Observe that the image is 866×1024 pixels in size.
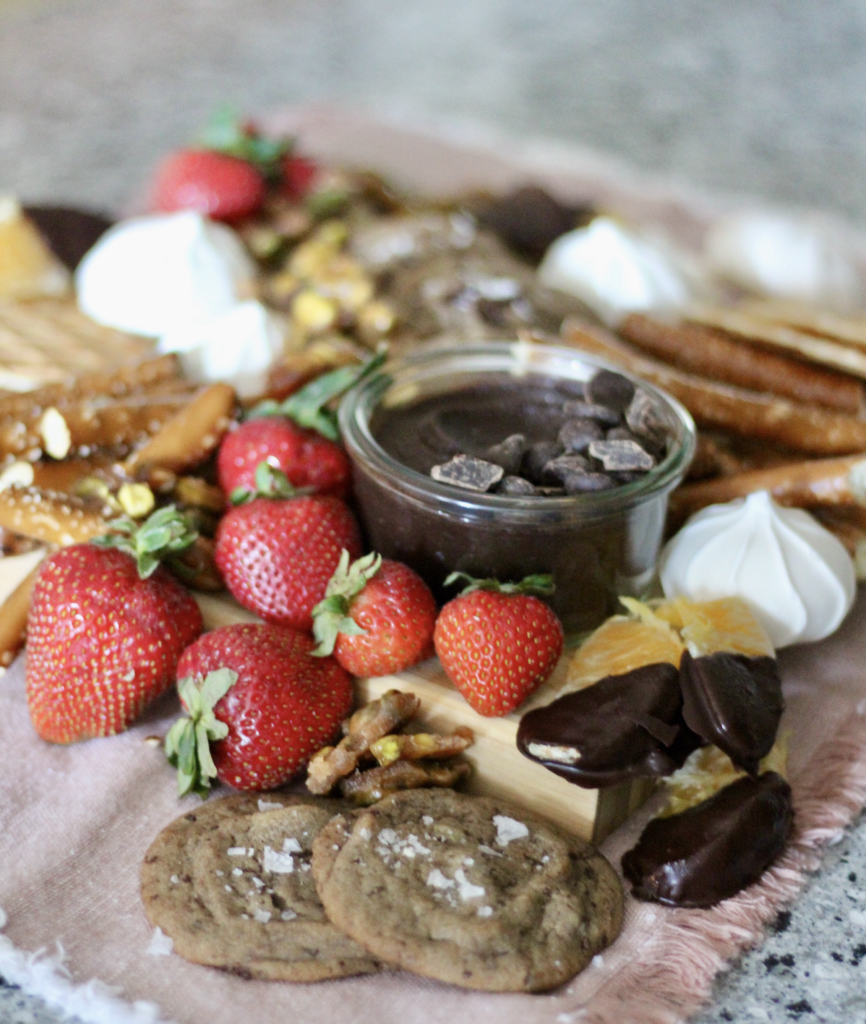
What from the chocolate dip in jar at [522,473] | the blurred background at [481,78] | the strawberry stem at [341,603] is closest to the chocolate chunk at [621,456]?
the chocolate dip in jar at [522,473]

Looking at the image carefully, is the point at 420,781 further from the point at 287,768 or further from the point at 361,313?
the point at 361,313

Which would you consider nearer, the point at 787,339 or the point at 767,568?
the point at 767,568

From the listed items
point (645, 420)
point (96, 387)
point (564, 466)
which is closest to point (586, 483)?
point (564, 466)

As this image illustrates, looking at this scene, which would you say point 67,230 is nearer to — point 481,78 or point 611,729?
point 611,729

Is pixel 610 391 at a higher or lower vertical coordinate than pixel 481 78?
higher

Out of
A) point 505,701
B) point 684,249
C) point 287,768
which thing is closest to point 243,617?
point 287,768

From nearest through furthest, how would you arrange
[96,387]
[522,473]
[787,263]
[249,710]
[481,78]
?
[249,710] → [522,473] → [96,387] → [787,263] → [481,78]

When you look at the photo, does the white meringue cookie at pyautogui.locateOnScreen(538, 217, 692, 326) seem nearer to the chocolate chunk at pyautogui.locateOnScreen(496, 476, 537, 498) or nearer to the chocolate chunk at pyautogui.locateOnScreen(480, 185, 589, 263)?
the chocolate chunk at pyautogui.locateOnScreen(480, 185, 589, 263)
